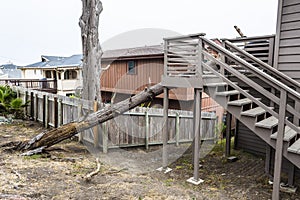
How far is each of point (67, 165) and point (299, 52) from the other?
16.7 feet

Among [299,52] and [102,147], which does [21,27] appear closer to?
[102,147]

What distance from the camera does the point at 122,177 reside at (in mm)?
4570

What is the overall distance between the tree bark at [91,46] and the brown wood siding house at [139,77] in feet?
12.2

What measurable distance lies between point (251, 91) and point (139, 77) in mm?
8546

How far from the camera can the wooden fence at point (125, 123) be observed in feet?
21.3

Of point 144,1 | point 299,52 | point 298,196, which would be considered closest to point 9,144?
point 298,196

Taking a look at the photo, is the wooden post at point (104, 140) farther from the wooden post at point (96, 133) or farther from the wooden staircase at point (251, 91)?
the wooden staircase at point (251, 91)

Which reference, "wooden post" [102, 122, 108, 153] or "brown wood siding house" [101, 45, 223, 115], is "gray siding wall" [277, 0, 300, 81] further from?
"brown wood siding house" [101, 45, 223, 115]

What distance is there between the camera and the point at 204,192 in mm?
3969

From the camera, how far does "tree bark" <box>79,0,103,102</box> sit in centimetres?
906

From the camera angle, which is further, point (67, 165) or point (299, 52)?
point (67, 165)

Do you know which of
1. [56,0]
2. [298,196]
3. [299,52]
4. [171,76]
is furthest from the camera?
[56,0]

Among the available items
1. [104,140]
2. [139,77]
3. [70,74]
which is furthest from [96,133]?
[70,74]

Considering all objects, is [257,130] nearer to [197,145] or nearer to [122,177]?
[197,145]
